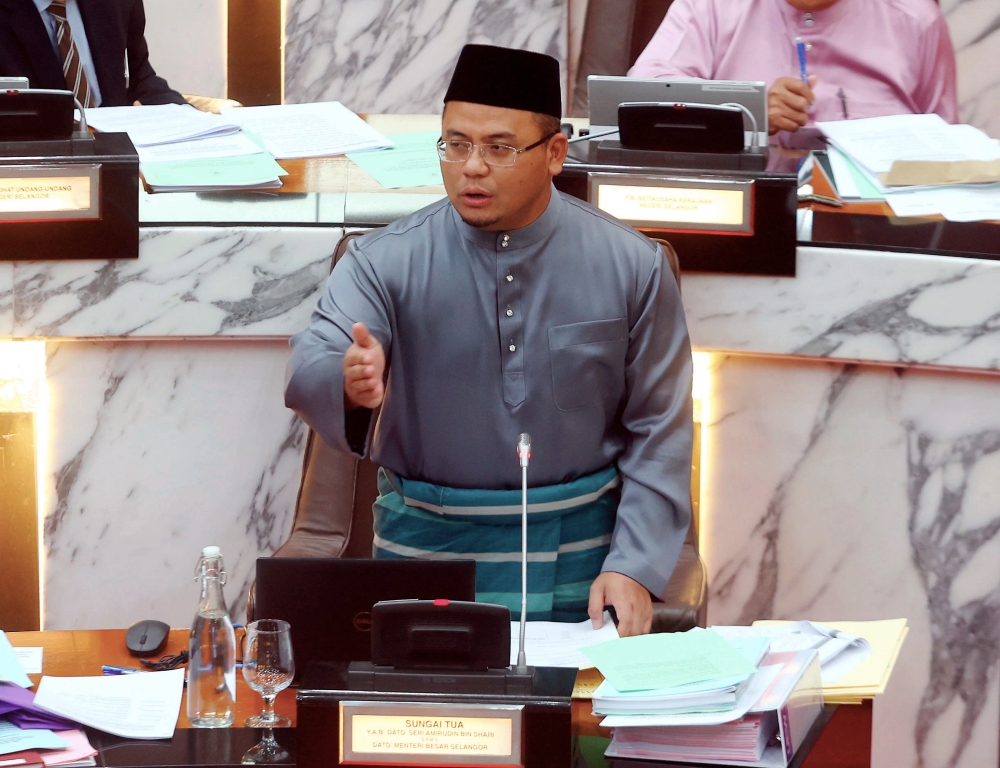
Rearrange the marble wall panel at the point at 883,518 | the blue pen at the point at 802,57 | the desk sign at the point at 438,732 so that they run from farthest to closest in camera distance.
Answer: the blue pen at the point at 802,57 → the marble wall panel at the point at 883,518 → the desk sign at the point at 438,732

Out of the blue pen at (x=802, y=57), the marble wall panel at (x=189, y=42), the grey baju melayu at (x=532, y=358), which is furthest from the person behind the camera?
the marble wall panel at (x=189, y=42)

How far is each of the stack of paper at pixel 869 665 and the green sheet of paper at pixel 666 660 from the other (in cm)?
13

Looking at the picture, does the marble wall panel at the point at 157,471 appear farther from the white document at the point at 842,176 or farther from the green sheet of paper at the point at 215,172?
the white document at the point at 842,176

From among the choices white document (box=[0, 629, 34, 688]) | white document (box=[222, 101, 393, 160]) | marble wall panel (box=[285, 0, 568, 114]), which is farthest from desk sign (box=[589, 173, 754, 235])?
marble wall panel (box=[285, 0, 568, 114])

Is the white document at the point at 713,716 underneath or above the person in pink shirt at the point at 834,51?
underneath

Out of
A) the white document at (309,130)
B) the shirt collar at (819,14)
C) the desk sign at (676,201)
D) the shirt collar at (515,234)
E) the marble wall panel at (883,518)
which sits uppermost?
the shirt collar at (819,14)

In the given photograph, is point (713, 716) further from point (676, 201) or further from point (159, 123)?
point (159, 123)

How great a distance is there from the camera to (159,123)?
257 centimetres

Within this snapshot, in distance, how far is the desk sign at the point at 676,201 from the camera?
212 centimetres

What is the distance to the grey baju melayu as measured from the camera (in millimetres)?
1972

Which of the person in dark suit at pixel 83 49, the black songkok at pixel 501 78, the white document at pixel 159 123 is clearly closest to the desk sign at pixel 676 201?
the black songkok at pixel 501 78

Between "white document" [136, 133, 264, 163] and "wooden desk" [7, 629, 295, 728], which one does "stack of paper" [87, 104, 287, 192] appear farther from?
"wooden desk" [7, 629, 295, 728]

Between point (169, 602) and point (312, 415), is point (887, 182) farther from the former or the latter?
point (169, 602)

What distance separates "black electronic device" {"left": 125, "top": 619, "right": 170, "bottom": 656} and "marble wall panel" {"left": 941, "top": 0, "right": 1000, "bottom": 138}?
10.8ft
